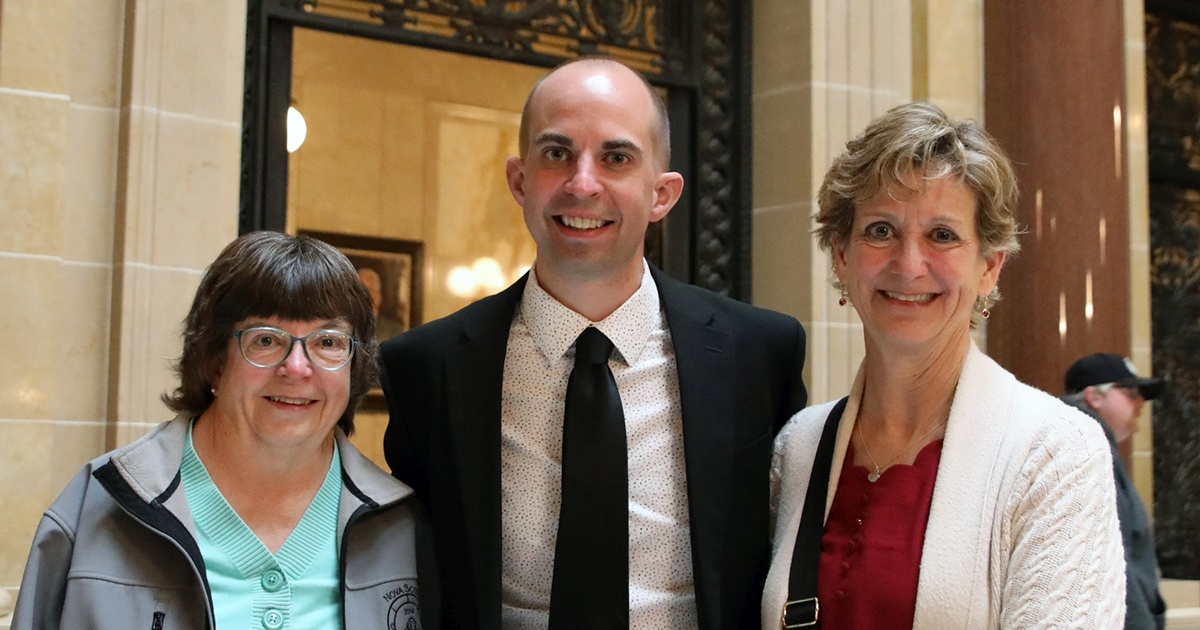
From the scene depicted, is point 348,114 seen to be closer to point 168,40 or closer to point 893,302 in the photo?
point 168,40

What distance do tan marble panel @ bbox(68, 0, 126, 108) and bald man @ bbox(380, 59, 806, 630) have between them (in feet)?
7.24

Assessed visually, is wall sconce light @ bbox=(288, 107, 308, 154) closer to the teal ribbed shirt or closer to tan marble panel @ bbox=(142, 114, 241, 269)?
tan marble panel @ bbox=(142, 114, 241, 269)

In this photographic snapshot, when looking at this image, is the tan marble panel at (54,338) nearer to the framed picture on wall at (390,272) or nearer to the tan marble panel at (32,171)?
the tan marble panel at (32,171)

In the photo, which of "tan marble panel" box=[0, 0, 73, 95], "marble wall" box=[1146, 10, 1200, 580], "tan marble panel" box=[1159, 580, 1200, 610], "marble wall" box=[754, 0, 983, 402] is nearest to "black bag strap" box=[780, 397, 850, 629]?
"tan marble panel" box=[0, 0, 73, 95]

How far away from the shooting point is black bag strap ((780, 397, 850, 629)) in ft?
7.95

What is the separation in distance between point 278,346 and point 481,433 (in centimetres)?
45

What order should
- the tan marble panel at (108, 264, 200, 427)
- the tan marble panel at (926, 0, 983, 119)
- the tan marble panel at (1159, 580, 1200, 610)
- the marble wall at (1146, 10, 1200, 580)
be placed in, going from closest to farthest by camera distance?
the tan marble panel at (108, 264, 200, 427) < the tan marble panel at (926, 0, 983, 119) < the tan marble panel at (1159, 580, 1200, 610) < the marble wall at (1146, 10, 1200, 580)

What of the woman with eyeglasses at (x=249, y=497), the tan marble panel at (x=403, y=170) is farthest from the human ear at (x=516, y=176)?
the tan marble panel at (x=403, y=170)

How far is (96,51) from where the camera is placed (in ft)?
14.9

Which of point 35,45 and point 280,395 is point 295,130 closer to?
point 35,45

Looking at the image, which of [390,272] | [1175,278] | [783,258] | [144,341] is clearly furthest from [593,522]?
[390,272]

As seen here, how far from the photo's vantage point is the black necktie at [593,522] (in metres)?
2.57

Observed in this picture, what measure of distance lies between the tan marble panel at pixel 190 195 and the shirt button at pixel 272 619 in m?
2.35

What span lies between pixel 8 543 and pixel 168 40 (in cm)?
170
